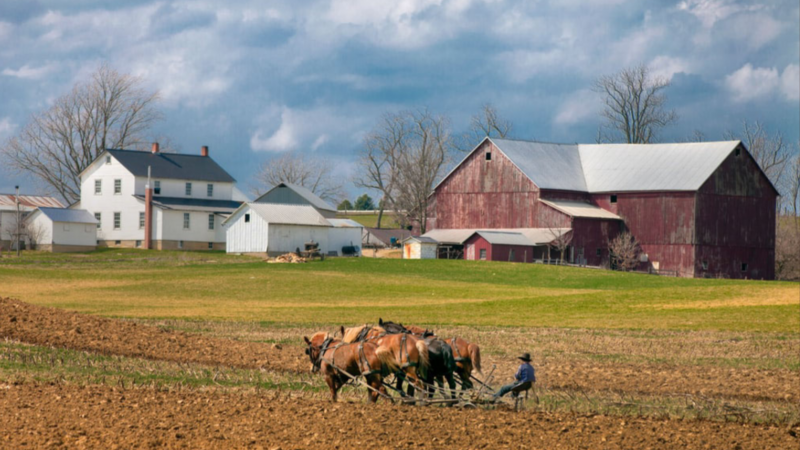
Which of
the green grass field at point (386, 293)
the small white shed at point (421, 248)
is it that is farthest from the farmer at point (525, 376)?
the small white shed at point (421, 248)

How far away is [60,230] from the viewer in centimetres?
8588

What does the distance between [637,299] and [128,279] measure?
31.9m

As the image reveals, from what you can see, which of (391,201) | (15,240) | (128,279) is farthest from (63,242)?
(391,201)

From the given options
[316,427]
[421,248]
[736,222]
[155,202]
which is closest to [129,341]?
[316,427]

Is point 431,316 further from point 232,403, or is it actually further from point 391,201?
point 391,201

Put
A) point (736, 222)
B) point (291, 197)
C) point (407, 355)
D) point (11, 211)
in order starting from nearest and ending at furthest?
point (407, 355), point (736, 222), point (11, 211), point (291, 197)

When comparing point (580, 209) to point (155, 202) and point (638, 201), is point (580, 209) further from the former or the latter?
point (155, 202)

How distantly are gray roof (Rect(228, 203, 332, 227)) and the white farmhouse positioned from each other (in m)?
7.05

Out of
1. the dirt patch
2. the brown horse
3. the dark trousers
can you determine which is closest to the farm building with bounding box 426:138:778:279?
the dirt patch

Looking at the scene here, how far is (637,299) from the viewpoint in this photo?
47875mm

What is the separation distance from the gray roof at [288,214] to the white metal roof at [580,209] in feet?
66.0

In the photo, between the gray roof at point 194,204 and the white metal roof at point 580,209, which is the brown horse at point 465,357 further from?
the gray roof at point 194,204

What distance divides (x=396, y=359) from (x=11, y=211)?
278 ft

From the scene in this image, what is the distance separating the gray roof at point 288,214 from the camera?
3258 inches
